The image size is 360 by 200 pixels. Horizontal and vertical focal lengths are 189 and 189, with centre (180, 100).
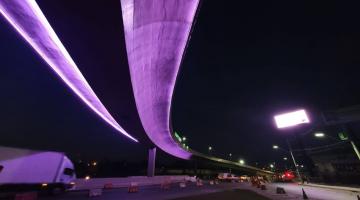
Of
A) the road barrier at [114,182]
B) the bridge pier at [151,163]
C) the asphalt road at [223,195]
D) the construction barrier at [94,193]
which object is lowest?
the asphalt road at [223,195]

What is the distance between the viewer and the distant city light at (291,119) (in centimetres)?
3984

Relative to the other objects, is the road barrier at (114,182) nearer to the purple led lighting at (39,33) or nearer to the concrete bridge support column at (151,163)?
the concrete bridge support column at (151,163)

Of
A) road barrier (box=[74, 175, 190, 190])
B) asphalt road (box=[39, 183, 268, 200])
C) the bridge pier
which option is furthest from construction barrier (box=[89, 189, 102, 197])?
the bridge pier

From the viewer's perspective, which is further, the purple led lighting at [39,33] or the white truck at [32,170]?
the white truck at [32,170]

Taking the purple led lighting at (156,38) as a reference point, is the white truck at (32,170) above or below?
below

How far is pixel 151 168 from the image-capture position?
48.2 meters

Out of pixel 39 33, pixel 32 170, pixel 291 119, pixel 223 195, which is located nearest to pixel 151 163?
pixel 32 170

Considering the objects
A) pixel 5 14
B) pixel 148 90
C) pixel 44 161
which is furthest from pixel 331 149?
pixel 5 14

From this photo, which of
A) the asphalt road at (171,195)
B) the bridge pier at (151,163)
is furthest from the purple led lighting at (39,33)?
the bridge pier at (151,163)

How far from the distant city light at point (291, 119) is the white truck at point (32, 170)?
42.8m

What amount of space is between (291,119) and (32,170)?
45845 millimetres

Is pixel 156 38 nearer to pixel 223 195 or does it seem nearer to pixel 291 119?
pixel 223 195

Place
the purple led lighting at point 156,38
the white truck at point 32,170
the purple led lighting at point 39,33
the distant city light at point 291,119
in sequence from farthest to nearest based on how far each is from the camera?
the distant city light at point 291,119, the white truck at point 32,170, the purple led lighting at point 39,33, the purple led lighting at point 156,38

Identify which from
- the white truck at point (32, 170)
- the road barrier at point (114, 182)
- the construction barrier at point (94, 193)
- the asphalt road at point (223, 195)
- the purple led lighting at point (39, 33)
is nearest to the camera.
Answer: the purple led lighting at point (39, 33)
